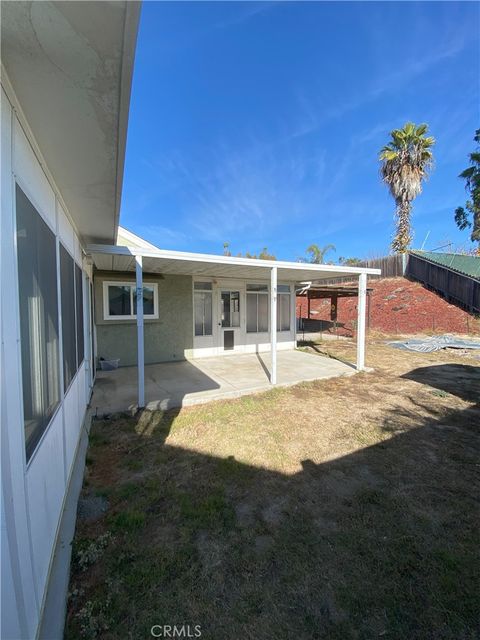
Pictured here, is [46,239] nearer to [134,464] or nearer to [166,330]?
[134,464]

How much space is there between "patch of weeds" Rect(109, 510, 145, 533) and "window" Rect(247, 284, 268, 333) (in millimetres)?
7982

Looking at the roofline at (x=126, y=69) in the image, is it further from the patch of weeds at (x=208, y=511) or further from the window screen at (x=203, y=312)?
the window screen at (x=203, y=312)

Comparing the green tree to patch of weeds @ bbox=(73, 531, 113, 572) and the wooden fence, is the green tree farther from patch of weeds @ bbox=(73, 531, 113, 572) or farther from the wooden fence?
patch of weeds @ bbox=(73, 531, 113, 572)

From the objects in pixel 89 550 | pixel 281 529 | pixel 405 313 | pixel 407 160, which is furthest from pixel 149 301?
pixel 407 160

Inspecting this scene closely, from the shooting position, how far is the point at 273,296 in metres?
6.15

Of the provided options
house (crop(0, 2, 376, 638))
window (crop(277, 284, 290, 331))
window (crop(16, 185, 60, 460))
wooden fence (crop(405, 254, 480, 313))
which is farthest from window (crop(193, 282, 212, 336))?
wooden fence (crop(405, 254, 480, 313))

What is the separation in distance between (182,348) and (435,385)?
6.61 m

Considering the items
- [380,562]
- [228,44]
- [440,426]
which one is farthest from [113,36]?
[228,44]

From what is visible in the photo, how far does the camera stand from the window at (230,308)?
32.1 feet

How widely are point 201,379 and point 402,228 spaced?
794 inches

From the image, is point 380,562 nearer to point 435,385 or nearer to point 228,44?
point 435,385

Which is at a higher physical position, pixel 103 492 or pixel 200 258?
pixel 200 258

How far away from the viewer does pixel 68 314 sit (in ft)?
10.5

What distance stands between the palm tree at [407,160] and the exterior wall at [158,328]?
1738 cm
